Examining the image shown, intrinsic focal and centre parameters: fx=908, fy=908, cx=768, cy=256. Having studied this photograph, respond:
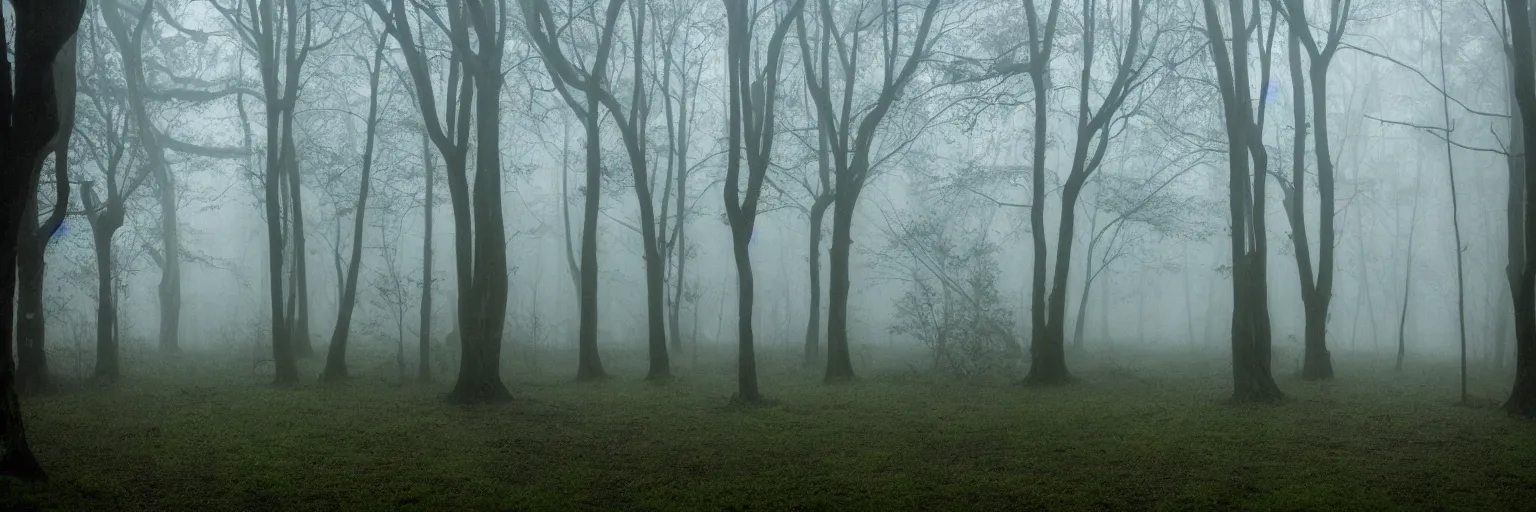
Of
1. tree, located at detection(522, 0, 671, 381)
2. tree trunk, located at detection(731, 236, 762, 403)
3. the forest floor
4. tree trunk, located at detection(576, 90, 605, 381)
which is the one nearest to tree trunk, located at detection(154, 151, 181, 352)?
the forest floor

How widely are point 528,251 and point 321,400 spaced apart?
3498 centimetres

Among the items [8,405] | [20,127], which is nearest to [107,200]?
[8,405]

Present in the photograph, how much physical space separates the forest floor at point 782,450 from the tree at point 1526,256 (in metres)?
0.51

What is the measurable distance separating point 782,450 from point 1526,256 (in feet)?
29.2

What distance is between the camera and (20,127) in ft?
22.0

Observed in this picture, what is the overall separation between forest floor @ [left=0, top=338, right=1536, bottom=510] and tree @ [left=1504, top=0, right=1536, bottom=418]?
51 centimetres

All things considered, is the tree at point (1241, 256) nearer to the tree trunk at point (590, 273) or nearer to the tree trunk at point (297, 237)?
the tree trunk at point (590, 273)

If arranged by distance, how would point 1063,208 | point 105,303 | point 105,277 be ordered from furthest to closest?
point 1063,208, point 105,303, point 105,277

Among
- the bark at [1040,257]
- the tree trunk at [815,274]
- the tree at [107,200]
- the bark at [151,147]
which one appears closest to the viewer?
the tree at [107,200]

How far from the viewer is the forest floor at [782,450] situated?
703 centimetres

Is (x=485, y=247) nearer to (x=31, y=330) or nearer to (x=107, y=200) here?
(x=31, y=330)

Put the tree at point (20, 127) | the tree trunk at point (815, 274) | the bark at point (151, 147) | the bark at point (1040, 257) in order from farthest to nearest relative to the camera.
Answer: the tree trunk at point (815, 274)
the bark at point (151, 147)
the bark at point (1040, 257)
the tree at point (20, 127)

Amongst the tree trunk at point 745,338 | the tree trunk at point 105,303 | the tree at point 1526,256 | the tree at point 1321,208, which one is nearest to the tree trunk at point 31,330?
the tree trunk at point 105,303

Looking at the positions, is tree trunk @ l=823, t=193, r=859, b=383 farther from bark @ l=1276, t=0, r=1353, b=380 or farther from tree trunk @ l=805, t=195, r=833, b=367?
bark @ l=1276, t=0, r=1353, b=380
